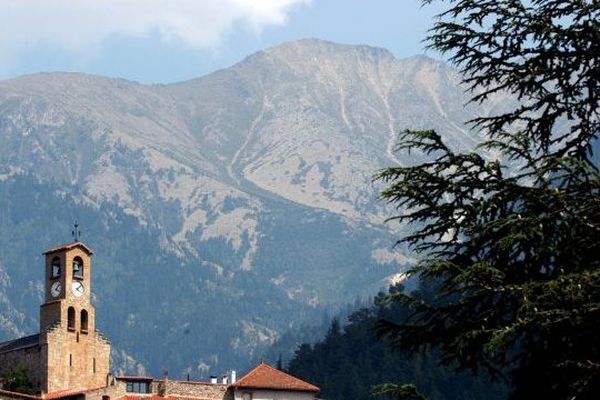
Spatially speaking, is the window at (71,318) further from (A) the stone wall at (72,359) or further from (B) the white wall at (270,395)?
(B) the white wall at (270,395)

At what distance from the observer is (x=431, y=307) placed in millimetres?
23406

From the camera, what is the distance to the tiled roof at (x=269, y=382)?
11075 cm

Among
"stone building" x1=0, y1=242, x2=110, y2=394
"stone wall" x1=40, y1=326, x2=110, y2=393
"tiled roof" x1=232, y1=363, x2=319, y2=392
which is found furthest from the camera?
"stone building" x1=0, y1=242, x2=110, y2=394

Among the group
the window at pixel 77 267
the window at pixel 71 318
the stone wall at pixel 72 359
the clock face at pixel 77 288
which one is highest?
the window at pixel 77 267

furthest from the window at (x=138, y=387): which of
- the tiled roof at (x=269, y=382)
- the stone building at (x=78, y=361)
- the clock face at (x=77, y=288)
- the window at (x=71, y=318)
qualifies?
the clock face at (x=77, y=288)

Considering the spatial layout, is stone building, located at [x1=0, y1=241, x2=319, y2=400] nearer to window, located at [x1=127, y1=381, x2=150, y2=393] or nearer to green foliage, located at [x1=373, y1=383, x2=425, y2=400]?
window, located at [x1=127, y1=381, x2=150, y2=393]

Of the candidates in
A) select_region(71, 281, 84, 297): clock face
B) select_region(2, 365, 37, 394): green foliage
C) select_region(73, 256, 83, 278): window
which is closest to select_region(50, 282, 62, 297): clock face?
select_region(71, 281, 84, 297): clock face

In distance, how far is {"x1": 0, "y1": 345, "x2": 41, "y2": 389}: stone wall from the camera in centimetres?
11050

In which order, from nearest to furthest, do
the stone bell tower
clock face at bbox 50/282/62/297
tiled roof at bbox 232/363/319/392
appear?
tiled roof at bbox 232/363/319/392 < the stone bell tower < clock face at bbox 50/282/62/297

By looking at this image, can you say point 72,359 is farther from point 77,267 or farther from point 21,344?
point 77,267

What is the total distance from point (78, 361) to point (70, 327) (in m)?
2.85

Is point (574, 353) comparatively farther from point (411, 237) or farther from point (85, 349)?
point (85, 349)

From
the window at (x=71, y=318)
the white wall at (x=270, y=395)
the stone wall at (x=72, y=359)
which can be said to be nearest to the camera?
the white wall at (x=270, y=395)

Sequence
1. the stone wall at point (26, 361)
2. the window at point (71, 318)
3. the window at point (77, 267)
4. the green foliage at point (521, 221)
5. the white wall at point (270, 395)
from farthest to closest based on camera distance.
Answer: the window at point (77, 267)
the window at point (71, 318)
the stone wall at point (26, 361)
the white wall at point (270, 395)
the green foliage at point (521, 221)
